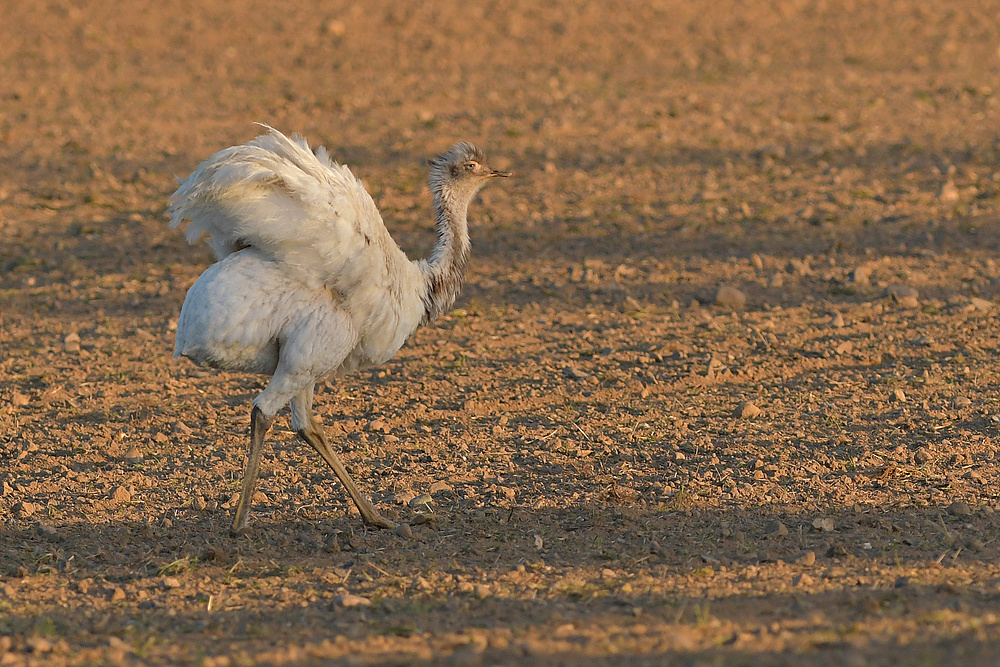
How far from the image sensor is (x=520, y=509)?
19.9 feet

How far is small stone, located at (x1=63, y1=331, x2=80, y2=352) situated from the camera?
336 inches

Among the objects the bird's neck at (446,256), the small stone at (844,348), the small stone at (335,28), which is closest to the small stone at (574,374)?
the bird's neck at (446,256)

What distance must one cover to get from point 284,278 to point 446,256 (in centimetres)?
107

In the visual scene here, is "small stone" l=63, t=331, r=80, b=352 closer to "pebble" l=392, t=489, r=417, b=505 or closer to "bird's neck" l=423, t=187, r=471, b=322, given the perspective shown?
"bird's neck" l=423, t=187, r=471, b=322

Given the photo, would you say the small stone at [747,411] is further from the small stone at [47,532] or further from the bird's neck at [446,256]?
the small stone at [47,532]

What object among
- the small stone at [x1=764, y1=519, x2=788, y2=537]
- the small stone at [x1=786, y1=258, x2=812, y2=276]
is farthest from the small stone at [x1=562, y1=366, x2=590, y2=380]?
the small stone at [x1=786, y1=258, x2=812, y2=276]

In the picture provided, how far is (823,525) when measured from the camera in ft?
18.8

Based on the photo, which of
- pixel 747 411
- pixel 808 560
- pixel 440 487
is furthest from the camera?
pixel 747 411

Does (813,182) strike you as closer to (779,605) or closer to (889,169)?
(889,169)

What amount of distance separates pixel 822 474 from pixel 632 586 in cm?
166

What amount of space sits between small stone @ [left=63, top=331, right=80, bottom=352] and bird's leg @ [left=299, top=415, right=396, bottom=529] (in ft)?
9.91

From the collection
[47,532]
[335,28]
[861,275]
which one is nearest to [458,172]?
[47,532]

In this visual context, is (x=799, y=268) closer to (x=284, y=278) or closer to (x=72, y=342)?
(x=284, y=278)

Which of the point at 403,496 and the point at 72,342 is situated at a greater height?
the point at 72,342
